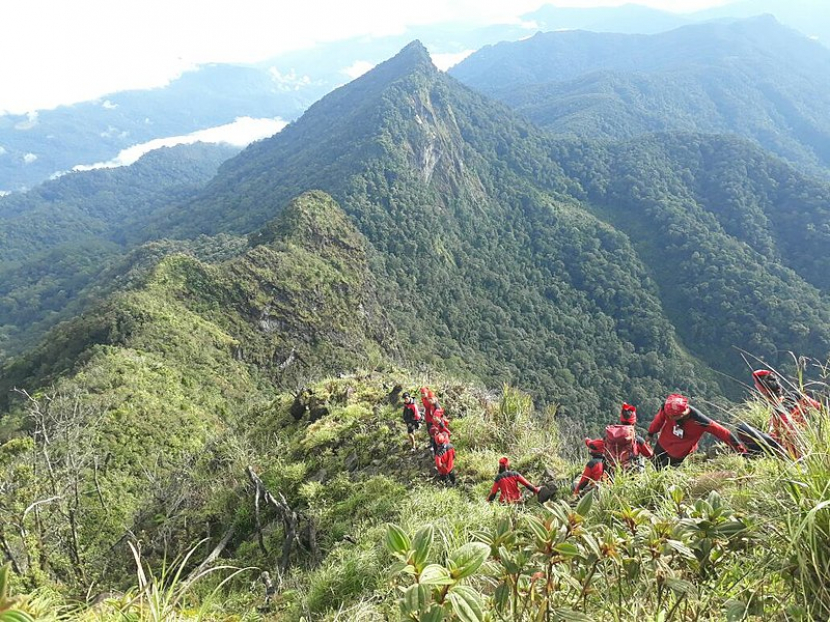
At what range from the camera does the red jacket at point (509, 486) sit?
5816 millimetres

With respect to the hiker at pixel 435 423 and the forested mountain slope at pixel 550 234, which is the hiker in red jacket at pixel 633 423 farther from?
the forested mountain slope at pixel 550 234

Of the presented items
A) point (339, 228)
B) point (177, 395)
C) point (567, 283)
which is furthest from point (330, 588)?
point (567, 283)

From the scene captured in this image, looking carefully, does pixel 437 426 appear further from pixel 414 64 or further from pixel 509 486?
pixel 414 64

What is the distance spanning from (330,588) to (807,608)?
12.0ft

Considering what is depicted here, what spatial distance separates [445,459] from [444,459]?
0.07 ft

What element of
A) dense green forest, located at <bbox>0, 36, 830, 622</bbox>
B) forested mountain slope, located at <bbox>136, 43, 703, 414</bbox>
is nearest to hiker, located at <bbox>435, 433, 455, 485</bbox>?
dense green forest, located at <bbox>0, 36, 830, 622</bbox>

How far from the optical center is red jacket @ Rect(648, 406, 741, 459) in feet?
18.6

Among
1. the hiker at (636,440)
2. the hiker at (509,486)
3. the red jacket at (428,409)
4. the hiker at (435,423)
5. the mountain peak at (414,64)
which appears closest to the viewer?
the hiker at (509,486)

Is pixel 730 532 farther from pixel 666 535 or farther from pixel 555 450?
pixel 555 450

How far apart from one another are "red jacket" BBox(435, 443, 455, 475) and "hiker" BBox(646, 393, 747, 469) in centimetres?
273

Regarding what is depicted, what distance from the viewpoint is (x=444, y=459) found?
7.23m

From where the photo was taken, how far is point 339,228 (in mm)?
74000

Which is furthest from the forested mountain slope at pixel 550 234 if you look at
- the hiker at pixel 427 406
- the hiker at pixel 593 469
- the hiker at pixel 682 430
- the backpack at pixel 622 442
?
the hiker at pixel 593 469

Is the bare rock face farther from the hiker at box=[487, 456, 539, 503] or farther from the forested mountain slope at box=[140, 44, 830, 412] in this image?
the forested mountain slope at box=[140, 44, 830, 412]
